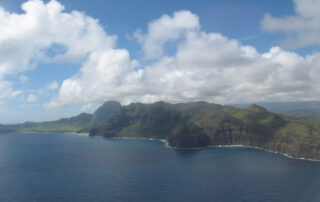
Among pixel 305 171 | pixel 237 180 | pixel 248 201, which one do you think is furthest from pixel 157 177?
pixel 305 171

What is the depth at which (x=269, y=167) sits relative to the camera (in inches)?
7402

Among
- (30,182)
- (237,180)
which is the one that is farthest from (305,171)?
(30,182)

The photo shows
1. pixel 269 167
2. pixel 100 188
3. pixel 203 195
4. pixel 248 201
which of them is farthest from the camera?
→ pixel 269 167

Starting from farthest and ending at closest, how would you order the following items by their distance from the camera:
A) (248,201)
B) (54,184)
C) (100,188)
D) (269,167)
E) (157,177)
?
1. (269,167)
2. (157,177)
3. (54,184)
4. (100,188)
5. (248,201)

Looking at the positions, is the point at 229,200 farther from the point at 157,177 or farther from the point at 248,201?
the point at 157,177

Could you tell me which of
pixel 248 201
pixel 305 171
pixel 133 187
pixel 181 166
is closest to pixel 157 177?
pixel 133 187

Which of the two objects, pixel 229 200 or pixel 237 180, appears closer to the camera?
pixel 229 200

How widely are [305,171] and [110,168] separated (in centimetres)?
14964

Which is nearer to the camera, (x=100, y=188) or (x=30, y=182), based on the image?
(x=100, y=188)

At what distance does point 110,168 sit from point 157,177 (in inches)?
1893

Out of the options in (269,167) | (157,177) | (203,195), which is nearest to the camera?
(203,195)

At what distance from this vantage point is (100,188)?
144m

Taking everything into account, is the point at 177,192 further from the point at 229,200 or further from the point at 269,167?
the point at 269,167

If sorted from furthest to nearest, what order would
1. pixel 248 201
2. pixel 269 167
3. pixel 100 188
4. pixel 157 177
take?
pixel 269 167 → pixel 157 177 → pixel 100 188 → pixel 248 201
